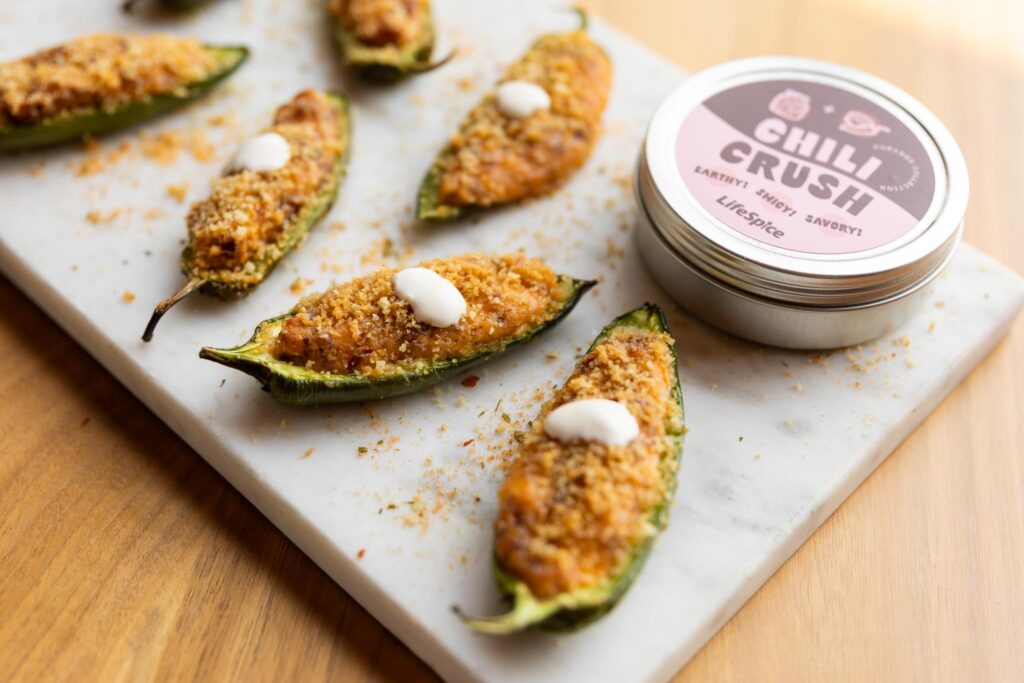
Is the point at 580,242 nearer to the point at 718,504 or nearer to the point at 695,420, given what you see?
the point at 695,420

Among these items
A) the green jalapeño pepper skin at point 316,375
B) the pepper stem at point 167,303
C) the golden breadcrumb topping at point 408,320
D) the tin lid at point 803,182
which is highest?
the tin lid at point 803,182

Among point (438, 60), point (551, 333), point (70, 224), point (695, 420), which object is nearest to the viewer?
point (695, 420)

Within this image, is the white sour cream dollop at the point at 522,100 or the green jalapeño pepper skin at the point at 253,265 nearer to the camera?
the green jalapeño pepper skin at the point at 253,265

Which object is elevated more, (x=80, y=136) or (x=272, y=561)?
(x=80, y=136)

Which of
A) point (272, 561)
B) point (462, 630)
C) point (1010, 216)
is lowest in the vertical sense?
point (272, 561)

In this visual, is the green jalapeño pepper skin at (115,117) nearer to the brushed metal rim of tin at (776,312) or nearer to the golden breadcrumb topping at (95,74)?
the golden breadcrumb topping at (95,74)

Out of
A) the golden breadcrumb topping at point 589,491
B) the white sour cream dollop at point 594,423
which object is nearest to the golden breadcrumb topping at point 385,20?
the golden breadcrumb topping at point 589,491

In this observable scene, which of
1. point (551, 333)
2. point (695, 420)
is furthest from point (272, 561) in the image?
point (695, 420)
